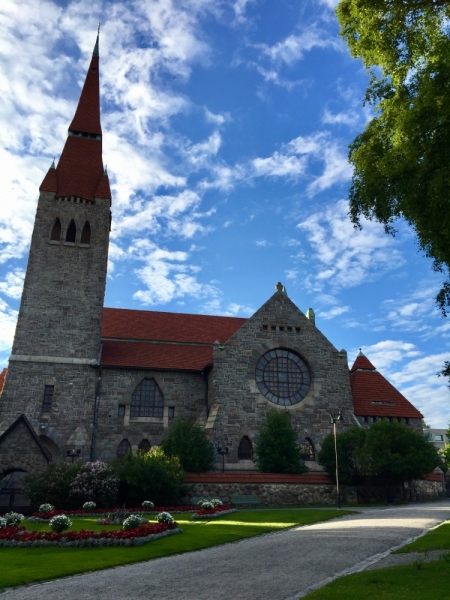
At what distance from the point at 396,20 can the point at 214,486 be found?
819 inches

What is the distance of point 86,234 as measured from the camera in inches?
1398

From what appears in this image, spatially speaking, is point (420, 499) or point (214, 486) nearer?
point (214, 486)

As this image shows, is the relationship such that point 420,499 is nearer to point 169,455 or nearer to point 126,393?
point 169,455

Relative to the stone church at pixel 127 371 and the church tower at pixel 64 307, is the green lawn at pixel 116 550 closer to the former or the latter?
the stone church at pixel 127 371

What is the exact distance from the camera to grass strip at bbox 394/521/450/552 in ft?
33.2

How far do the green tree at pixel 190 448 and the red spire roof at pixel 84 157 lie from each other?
1916 cm

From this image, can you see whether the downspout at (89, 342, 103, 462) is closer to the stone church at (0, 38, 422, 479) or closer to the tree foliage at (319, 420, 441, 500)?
the stone church at (0, 38, 422, 479)

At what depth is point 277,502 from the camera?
2469 cm

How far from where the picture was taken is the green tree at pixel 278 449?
26.5 metres

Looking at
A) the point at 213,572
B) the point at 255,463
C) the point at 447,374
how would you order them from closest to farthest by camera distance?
1. the point at 213,572
2. the point at 447,374
3. the point at 255,463

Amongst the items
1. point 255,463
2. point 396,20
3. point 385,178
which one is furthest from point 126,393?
point 396,20

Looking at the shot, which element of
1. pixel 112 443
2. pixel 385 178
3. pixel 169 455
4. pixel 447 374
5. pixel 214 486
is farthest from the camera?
pixel 112 443

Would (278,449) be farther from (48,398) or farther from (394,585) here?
(394,585)

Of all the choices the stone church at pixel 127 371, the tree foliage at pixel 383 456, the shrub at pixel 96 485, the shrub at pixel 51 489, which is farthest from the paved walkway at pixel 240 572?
the stone church at pixel 127 371
